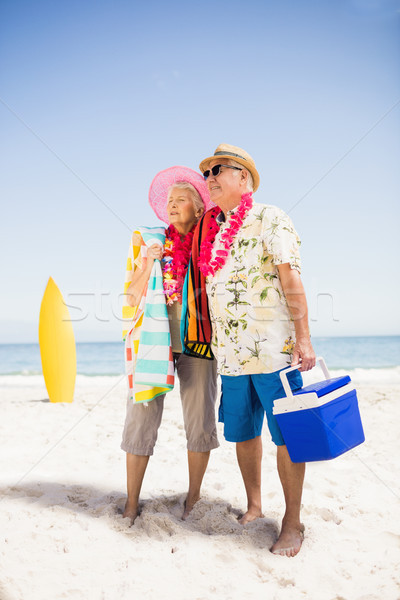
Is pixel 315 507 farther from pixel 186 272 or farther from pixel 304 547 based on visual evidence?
pixel 186 272

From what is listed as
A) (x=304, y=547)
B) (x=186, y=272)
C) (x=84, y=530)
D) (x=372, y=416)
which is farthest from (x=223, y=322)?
(x=372, y=416)

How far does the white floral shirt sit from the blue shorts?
69 mm

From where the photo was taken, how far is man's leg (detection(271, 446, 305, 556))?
1.98 m

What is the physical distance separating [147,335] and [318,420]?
1.01 m

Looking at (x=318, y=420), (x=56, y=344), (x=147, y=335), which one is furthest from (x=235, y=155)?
(x=56, y=344)

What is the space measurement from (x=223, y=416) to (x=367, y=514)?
3.37 feet

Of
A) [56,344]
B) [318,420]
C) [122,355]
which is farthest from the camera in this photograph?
[122,355]

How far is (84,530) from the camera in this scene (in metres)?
2.13

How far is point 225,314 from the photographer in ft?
7.02

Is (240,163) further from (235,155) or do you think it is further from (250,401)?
(250,401)

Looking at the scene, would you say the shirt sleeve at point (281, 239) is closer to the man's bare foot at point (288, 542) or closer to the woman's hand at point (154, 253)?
the woman's hand at point (154, 253)

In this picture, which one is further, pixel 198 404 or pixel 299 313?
pixel 198 404

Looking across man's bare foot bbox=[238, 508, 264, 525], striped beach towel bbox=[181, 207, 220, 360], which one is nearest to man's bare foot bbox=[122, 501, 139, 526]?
man's bare foot bbox=[238, 508, 264, 525]

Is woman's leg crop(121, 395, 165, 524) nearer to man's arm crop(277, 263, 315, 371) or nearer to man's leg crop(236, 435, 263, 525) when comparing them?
man's leg crop(236, 435, 263, 525)
